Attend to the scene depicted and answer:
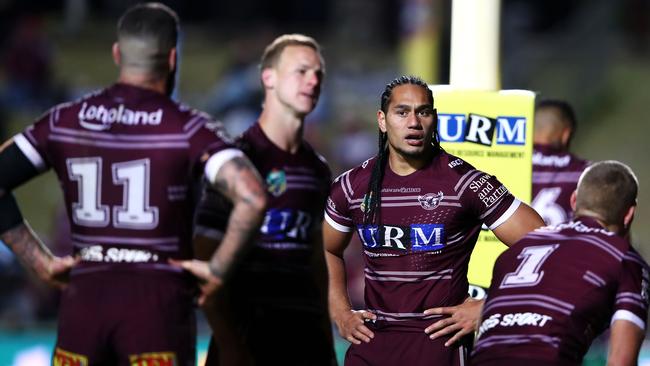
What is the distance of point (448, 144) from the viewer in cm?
746

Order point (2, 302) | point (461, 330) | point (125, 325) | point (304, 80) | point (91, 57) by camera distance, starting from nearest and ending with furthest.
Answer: point (125, 325) < point (461, 330) < point (304, 80) < point (2, 302) < point (91, 57)

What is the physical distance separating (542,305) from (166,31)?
2.05m

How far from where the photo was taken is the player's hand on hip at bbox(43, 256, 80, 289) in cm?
600

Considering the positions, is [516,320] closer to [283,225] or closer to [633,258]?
[633,258]

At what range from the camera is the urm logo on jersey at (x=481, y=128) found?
7453 millimetres

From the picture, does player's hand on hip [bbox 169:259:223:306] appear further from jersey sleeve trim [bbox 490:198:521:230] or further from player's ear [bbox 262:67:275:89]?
player's ear [bbox 262:67:275:89]

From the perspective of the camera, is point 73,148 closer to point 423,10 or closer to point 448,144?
point 448,144

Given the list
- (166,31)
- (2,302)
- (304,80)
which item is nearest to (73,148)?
(166,31)

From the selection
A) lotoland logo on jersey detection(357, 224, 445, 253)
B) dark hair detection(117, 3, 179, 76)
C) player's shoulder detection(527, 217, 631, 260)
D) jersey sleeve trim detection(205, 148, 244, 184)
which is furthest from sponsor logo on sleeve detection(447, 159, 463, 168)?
dark hair detection(117, 3, 179, 76)

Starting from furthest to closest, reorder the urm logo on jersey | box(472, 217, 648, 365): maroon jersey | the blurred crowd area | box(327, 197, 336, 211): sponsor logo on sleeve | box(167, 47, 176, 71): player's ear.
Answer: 1. the blurred crowd area
2. the urm logo on jersey
3. box(327, 197, 336, 211): sponsor logo on sleeve
4. box(167, 47, 176, 71): player's ear
5. box(472, 217, 648, 365): maroon jersey

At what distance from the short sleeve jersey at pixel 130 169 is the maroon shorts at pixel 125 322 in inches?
2.9

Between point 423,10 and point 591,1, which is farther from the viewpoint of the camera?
point 591,1

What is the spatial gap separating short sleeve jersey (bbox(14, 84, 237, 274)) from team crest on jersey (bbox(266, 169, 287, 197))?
3.66ft

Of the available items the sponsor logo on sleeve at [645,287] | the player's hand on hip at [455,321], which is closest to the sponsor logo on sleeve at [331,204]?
the player's hand on hip at [455,321]
